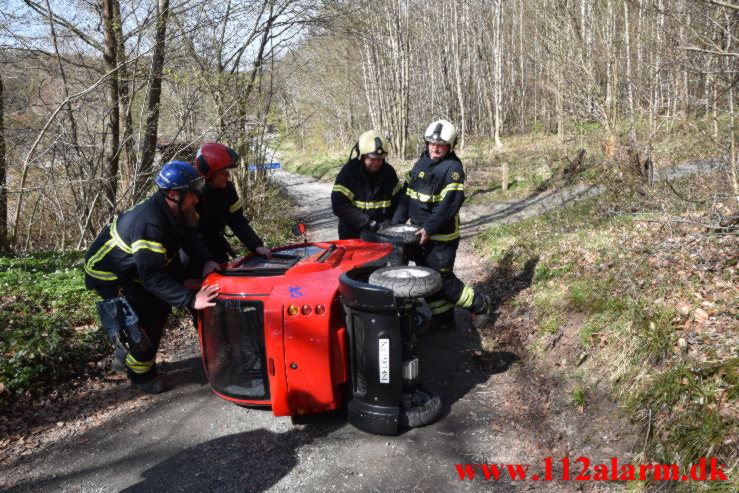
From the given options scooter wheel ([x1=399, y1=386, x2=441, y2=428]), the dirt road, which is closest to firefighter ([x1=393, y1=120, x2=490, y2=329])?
the dirt road

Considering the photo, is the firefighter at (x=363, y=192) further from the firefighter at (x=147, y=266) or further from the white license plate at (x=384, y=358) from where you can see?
the white license plate at (x=384, y=358)

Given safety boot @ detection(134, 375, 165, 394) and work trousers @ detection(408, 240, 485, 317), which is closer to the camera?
safety boot @ detection(134, 375, 165, 394)

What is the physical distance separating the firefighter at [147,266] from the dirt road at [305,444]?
56cm

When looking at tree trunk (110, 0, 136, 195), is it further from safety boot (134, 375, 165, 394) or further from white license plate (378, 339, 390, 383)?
white license plate (378, 339, 390, 383)

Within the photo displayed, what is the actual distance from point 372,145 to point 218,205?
1692 millimetres

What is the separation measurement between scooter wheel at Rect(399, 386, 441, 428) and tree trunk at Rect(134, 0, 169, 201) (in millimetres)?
6741

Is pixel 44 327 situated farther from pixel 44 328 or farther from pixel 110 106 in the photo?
pixel 110 106

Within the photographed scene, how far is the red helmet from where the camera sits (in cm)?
485

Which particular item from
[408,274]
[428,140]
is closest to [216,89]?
[428,140]

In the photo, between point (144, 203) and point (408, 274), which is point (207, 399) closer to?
point (144, 203)

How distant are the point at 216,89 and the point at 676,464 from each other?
9663mm

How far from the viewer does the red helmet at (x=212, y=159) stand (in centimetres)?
485

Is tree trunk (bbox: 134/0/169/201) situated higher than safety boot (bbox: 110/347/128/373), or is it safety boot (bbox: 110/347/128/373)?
tree trunk (bbox: 134/0/169/201)

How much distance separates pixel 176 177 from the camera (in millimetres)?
4117
